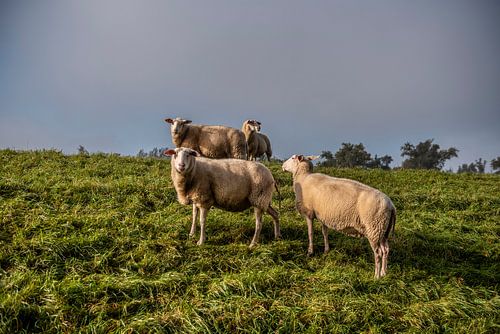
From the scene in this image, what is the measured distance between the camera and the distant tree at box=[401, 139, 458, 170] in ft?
241

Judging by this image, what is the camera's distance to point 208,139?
14.5 m

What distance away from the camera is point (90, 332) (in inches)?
213

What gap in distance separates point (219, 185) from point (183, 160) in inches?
42.6

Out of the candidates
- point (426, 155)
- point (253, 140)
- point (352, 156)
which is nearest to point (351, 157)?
point (352, 156)

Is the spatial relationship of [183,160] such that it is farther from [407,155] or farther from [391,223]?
[407,155]

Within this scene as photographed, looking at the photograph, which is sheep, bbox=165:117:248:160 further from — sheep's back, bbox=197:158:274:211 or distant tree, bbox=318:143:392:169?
distant tree, bbox=318:143:392:169

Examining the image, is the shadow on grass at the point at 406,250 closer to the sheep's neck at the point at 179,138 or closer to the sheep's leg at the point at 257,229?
the sheep's leg at the point at 257,229

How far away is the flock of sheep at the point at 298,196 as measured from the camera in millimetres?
8008

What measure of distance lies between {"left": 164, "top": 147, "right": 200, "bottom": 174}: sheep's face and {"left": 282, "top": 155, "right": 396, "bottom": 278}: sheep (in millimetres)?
2853

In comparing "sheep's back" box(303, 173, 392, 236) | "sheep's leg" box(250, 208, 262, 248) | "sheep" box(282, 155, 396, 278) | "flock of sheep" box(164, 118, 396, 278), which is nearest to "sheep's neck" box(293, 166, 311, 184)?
"flock of sheep" box(164, 118, 396, 278)

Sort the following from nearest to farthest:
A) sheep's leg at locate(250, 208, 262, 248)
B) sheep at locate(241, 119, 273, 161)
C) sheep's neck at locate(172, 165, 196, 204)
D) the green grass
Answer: the green grass, sheep's leg at locate(250, 208, 262, 248), sheep's neck at locate(172, 165, 196, 204), sheep at locate(241, 119, 273, 161)

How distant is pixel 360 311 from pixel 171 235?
4511 mm

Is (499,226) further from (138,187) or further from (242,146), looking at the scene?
(138,187)

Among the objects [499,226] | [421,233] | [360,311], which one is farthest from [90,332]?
[499,226]
